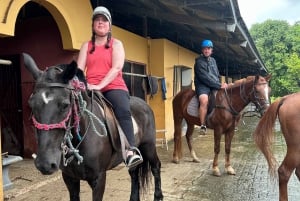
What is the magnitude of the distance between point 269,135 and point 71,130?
2.73 meters

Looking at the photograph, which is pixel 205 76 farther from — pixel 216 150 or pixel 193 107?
pixel 216 150

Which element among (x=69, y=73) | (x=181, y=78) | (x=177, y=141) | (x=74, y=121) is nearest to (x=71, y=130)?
(x=74, y=121)

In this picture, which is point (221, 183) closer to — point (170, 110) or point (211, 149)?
point (211, 149)

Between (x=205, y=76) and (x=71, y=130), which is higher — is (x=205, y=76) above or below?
above

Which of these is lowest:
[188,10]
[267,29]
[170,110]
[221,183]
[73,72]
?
[221,183]

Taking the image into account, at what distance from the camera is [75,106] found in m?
2.35

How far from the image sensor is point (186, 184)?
201 inches

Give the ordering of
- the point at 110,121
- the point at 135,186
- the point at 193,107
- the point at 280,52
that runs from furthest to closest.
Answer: the point at 280,52, the point at 193,107, the point at 135,186, the point at 110,121

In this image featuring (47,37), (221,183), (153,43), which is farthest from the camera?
(153,43)

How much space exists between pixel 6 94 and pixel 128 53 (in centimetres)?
285

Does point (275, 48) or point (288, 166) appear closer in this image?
point (288, 166)

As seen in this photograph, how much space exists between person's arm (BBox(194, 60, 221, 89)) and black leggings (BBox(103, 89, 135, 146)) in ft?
10.5

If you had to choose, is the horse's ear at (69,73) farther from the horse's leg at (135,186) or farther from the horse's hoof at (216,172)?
the horse's hoof at (216,172)

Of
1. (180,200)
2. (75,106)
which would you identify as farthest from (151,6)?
(75,106)
